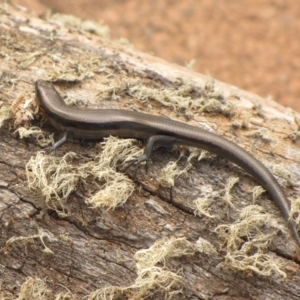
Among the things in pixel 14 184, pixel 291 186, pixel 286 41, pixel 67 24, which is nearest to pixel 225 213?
pixel 291 186

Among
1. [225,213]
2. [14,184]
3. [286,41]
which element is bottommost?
[14,184]

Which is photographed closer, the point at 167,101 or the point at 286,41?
the point at 167,101

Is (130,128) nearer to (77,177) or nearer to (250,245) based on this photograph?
(77,177)

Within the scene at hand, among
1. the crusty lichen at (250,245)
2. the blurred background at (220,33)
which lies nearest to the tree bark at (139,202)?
the crusty lichen at (250,245)

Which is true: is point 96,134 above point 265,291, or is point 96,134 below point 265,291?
above

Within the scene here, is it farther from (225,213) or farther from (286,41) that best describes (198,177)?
(286,41)

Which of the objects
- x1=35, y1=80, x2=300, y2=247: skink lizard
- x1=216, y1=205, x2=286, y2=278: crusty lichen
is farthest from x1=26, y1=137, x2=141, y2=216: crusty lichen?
x1=216, y1=205, x2=286, y2=278: crusty lichen
